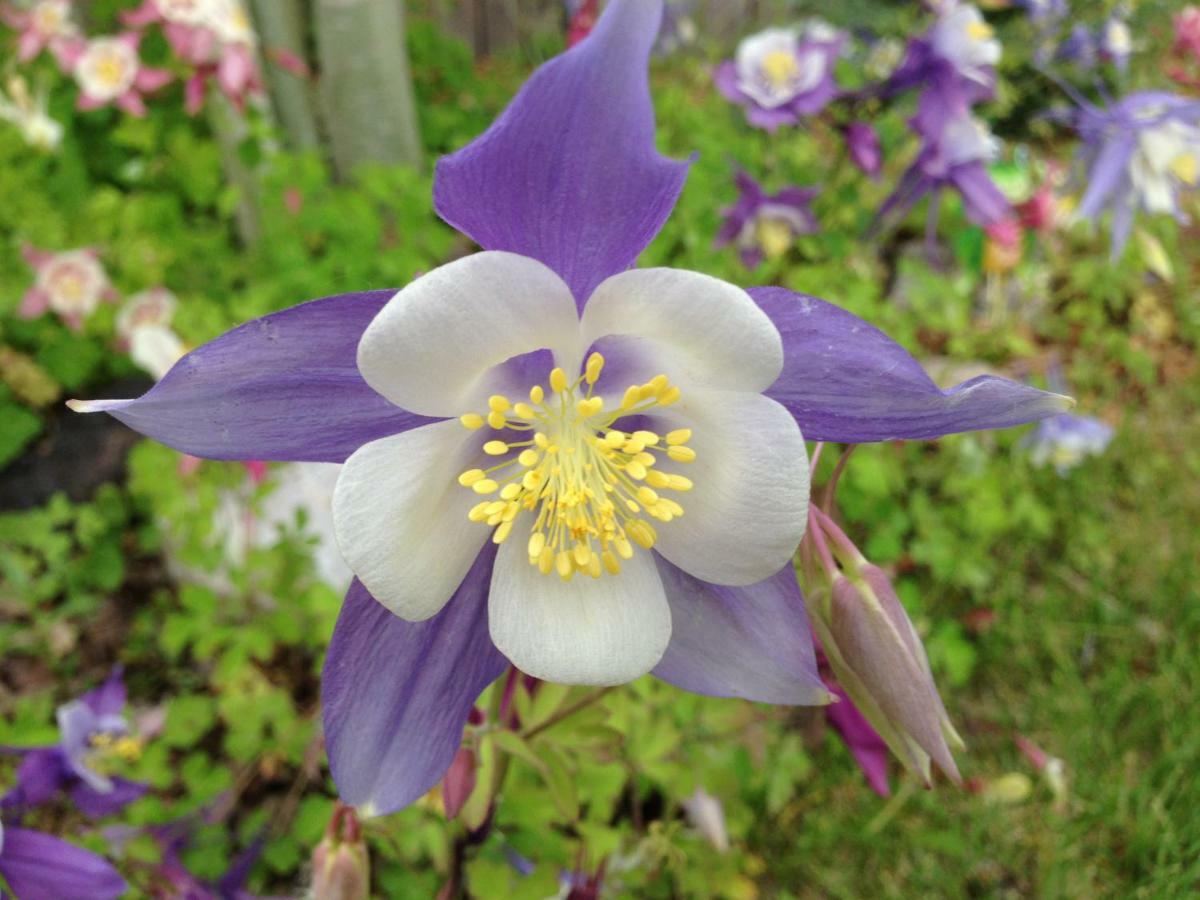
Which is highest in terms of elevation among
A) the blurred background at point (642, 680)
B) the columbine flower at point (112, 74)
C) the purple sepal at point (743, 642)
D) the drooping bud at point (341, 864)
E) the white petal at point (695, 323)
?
the white petal at point (695, 323)

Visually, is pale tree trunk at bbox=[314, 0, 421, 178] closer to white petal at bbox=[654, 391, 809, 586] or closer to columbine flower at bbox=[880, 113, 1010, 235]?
columbine flower at bbox=[880, 113, 1010, 235]

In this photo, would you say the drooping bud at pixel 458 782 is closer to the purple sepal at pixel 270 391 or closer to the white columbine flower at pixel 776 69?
the purple sepal at pixel 270 391

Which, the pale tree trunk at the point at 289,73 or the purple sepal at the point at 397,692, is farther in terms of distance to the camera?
the pale tree trunk at the point at 289,73

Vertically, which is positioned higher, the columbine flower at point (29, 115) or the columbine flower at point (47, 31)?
the columbine flower at point (47, 31)

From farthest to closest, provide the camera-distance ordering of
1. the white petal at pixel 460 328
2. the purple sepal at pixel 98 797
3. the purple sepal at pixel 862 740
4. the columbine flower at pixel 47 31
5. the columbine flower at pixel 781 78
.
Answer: the columbine flower at pixel 47 31
the columbine flower at pixel 781 78
the purple sepal at pixel 98 797
the purple sepal at pixel 862 740
the white petal at pixel 460 328

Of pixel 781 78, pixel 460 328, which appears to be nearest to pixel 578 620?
pixel 460 328

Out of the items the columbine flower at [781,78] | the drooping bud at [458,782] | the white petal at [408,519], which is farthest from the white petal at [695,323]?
the columbine flower at [781,78]

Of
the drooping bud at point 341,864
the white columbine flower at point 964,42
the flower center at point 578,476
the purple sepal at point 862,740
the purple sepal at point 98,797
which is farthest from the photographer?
the white columbine flower at point 964,42

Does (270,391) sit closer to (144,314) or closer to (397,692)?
(397,692)

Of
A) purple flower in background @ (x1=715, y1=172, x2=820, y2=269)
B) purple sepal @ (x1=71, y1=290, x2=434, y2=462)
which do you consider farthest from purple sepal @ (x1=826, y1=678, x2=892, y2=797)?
purple flower in background @ (x1=715, y1=172, x2=820, y2=269)
